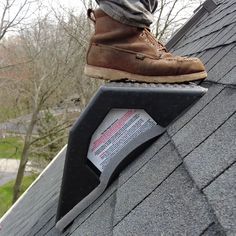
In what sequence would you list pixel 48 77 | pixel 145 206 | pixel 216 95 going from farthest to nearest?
pixel 48 77 → pixel 216 95 → pixel 145 206

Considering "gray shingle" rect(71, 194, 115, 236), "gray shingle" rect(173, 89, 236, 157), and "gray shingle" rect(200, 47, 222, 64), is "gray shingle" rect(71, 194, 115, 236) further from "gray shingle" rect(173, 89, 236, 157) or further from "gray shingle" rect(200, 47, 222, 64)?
"gray shingle" rect(200, 47, 222, 64)

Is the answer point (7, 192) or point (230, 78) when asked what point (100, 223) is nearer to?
point (230, 78)

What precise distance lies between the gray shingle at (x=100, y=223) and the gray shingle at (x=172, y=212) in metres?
0.10

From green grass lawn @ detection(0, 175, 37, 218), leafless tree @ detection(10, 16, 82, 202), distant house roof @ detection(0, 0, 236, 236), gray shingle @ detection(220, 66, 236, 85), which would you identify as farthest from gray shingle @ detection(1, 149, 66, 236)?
green grass lawn @ detection(0, 175, 37, 218)

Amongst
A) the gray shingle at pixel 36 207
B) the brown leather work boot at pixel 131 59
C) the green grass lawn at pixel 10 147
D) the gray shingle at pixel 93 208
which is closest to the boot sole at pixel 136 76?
the brown leather work boot at pixel 131 59

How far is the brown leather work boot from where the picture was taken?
1472 millimetres

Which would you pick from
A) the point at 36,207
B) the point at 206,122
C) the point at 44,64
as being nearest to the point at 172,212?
the point at 206,122

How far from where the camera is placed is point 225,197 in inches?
28.5

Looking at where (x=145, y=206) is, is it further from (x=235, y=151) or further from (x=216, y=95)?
(x=216, y=95)

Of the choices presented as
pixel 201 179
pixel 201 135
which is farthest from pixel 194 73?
pixel 201 179

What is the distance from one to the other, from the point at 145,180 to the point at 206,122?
0.75ft

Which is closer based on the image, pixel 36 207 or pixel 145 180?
pixel 145 180

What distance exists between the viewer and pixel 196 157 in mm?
983

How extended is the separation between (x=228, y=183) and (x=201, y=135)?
339 millimetres
